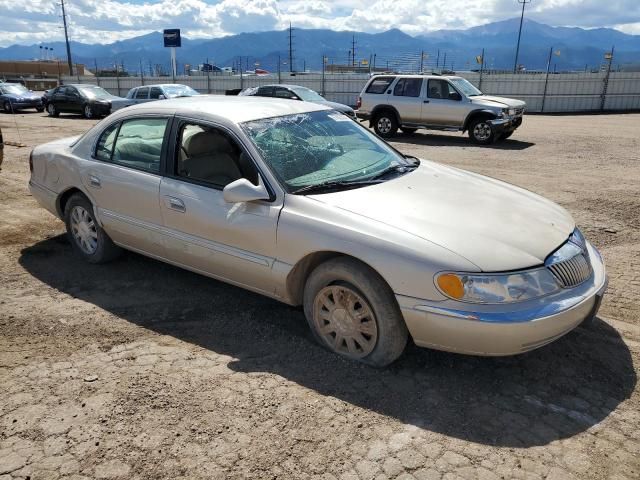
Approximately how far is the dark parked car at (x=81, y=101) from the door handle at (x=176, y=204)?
19.7 metres

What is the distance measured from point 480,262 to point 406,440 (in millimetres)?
1018

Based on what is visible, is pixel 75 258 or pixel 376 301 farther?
pixel 75 258

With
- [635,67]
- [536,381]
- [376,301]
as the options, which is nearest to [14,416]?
[376,301]

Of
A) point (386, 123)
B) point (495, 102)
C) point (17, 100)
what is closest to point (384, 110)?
point (386, 123)

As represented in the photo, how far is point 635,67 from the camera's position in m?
29.8

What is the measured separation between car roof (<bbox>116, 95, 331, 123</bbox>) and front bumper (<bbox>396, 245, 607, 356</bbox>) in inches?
74.6

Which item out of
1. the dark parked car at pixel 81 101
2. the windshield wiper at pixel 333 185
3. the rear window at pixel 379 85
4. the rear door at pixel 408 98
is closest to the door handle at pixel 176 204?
the windshield wiper at pixel 333 185

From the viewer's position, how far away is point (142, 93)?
19.7 meters

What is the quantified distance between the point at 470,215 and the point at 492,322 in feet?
2.53

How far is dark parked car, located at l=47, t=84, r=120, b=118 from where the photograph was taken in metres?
22.0

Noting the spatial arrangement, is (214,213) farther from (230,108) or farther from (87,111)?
(87,111)

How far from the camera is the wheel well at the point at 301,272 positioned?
3406 mm

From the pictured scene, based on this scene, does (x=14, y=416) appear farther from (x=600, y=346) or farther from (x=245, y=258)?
(x=600, y=346)

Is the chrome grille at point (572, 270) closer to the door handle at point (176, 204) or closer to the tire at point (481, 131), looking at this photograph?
the door handle at point (176, 204)
